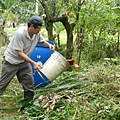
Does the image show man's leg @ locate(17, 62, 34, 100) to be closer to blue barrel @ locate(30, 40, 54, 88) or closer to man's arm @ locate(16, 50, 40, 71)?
man's arm @ locate(16, 50, 40, 71)

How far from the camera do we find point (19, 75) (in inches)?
187

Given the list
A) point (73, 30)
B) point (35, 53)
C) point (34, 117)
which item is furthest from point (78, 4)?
point (34, 117)

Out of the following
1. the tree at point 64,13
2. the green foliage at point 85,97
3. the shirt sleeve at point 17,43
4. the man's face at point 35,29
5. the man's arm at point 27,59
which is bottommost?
the green foliage at point 85,97

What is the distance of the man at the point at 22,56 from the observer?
14.1 feet

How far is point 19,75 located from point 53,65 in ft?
1.88

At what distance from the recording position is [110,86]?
4.40 meters

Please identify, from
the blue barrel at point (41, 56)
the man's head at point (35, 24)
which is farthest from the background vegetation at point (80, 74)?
the man's head at point (35, 24)

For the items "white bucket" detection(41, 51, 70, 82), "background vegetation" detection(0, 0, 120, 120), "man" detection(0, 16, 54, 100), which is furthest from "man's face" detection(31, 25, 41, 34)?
"background vegetation" detection(0, 0, 120, 120)

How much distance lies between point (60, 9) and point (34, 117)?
10.1ft

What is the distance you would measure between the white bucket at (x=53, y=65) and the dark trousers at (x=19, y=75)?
1.01 feet

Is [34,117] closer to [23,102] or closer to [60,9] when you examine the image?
[23,102]

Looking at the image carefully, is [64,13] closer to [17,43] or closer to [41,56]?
[41,56]

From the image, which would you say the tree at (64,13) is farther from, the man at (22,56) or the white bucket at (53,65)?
the man at (22,56)

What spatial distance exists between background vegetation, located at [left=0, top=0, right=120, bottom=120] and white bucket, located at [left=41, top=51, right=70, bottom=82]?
Answer: 0.84ft
